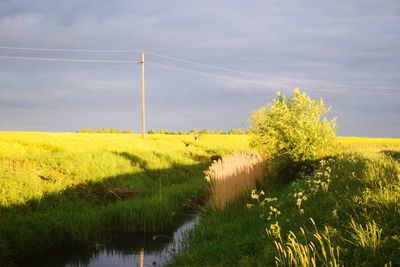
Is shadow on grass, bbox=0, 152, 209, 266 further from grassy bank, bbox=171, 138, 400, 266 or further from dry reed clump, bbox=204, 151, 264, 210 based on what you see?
grassy bank, bbox=171, 138, 400, 266

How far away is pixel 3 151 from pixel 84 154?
6.90 metres

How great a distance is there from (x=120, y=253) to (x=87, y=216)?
104 inches

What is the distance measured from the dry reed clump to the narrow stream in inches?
75.3

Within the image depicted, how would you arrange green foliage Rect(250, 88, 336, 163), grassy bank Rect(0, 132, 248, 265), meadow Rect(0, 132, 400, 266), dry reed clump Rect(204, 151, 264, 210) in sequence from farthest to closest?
green foliage Rect(250, 88, 336, 163), dry reed clump Rect(204, 151, 264, 210), grassy bank Rect(0, 132, 248, 265), meadow Rect(0, 132, 400, 266)

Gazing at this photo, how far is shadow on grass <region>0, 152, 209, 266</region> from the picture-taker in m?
12.6

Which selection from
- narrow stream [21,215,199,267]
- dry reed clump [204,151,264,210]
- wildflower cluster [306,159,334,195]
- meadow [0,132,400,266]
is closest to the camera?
meadow [0,132,400,266]

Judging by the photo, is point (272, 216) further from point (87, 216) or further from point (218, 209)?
point (87, 216)

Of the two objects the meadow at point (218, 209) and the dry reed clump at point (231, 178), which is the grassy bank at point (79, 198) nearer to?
the meadow at point (218, 209)

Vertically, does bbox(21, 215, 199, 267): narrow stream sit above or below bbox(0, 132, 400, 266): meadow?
below

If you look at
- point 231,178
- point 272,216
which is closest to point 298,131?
point 231,178

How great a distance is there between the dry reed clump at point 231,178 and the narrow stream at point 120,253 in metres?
1.91

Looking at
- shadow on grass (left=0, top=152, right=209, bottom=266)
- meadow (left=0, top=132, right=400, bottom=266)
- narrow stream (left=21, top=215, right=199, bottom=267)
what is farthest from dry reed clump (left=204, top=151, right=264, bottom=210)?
shadow on grass (left=0, top=152, right=209, bottom=266)

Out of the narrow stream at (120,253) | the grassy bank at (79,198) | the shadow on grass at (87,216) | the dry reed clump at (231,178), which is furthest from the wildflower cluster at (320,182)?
the grassy bank at (79,198)

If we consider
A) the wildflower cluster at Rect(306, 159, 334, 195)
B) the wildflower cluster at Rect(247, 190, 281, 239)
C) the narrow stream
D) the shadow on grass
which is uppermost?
the wildflower cluster at Rect(306, 159, 334, 195)
